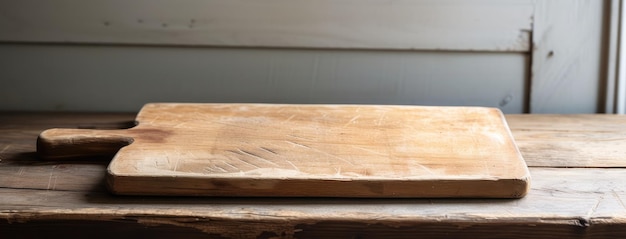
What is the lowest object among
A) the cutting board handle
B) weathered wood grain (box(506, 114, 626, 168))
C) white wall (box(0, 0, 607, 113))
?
weathered wood grain (box(506, 114, 626, 168))

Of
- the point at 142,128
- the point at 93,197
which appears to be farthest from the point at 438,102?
the point at 93,197

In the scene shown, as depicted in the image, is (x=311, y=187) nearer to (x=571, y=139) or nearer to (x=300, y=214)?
(x=300, y=214)

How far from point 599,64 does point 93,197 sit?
2.45 ft

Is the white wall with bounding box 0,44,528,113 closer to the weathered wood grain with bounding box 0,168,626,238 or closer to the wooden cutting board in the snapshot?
the wooden cutting board

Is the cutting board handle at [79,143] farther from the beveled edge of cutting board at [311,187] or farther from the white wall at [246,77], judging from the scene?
the white wall at [246,77]

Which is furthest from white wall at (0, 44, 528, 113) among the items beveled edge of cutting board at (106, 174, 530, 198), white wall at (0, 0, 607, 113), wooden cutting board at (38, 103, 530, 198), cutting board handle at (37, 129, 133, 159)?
beveled edge of cutting board at (106, 174, 530, 198)

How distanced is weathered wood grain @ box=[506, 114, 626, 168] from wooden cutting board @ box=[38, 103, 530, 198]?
56 mm

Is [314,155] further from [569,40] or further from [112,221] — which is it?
[569,40]

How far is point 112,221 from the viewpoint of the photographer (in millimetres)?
672

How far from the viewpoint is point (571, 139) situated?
925mm

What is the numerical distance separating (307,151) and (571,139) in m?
0.36

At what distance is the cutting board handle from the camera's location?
810 mm

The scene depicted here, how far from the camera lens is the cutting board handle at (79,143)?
81 cm

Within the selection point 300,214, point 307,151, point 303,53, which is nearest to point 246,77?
point 303,53
